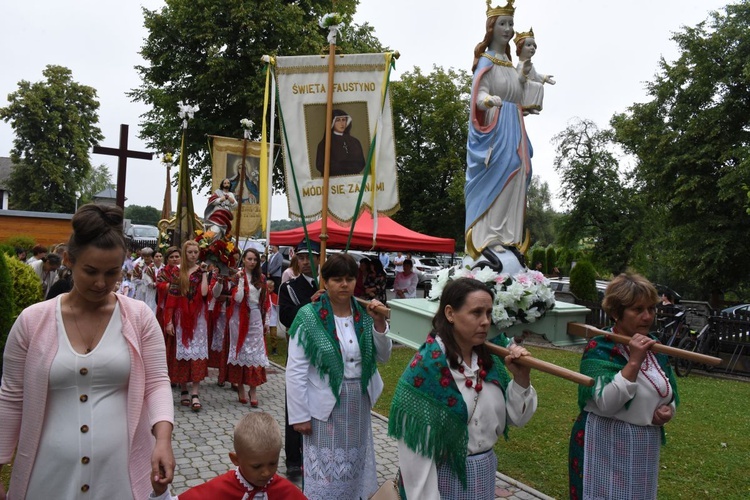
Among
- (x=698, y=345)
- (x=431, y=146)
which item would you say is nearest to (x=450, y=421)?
(x=698, y=345)

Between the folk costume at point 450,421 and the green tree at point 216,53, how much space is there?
1810cm

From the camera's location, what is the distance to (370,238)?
12711mm

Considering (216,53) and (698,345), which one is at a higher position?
(216,53)

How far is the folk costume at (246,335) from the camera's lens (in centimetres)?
777

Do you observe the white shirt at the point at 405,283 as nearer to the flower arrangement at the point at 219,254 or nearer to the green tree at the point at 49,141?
the flower arrangement at the point at 219,254

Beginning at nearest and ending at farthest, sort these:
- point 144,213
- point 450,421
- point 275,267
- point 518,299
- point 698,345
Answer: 1. point 450,421
2. point 518,299
3. point 698,345
4. point 275,267
5. point 144,213

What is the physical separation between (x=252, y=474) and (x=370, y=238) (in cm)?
1013

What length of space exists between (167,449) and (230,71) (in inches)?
795

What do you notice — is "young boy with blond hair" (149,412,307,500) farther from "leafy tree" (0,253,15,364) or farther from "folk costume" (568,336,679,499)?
"leafy tree" (0,253,15,364)

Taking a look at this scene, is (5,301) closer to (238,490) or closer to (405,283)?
(238,490)

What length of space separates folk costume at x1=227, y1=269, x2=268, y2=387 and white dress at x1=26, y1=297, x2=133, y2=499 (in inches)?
208

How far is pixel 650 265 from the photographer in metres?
33.1

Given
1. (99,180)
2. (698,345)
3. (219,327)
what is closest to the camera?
(219,327)

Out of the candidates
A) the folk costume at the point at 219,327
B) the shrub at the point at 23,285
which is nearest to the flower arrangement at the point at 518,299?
the folk costume at the point at 219,327
